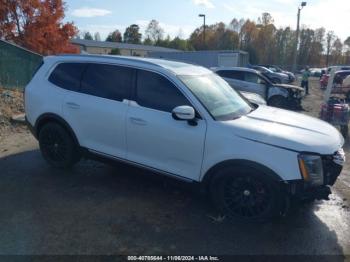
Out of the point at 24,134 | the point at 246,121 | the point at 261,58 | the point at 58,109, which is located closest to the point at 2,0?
the point at 24,134

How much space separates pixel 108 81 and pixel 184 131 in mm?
1467

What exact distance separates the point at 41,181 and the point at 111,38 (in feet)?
323

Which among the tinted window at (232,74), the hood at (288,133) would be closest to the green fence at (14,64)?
the tinted window at (232,74)

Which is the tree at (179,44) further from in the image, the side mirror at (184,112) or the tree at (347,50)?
the side mirror at (184,112)

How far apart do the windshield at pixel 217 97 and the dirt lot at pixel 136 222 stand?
41.3 inches

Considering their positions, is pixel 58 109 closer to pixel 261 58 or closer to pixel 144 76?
pixel 144 76

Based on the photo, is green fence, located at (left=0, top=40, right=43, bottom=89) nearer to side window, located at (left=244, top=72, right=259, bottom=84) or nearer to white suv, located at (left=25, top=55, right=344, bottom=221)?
white suv, located at (left=25, top=55, right=344, bottom=221)

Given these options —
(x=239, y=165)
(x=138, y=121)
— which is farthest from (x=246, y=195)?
(x=138, y=121)

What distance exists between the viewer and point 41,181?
16.4 feet

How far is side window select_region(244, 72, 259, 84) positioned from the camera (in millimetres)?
12727

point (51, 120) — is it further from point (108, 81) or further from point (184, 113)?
point (184, 113)

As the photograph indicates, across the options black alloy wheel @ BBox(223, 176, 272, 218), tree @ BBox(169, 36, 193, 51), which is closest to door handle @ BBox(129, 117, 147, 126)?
black alloy wheel @ BBox(223, 176, 272, 218)

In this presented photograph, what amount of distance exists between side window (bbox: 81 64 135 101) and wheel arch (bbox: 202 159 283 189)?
1535 millimetres

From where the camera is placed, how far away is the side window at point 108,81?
178 inches
